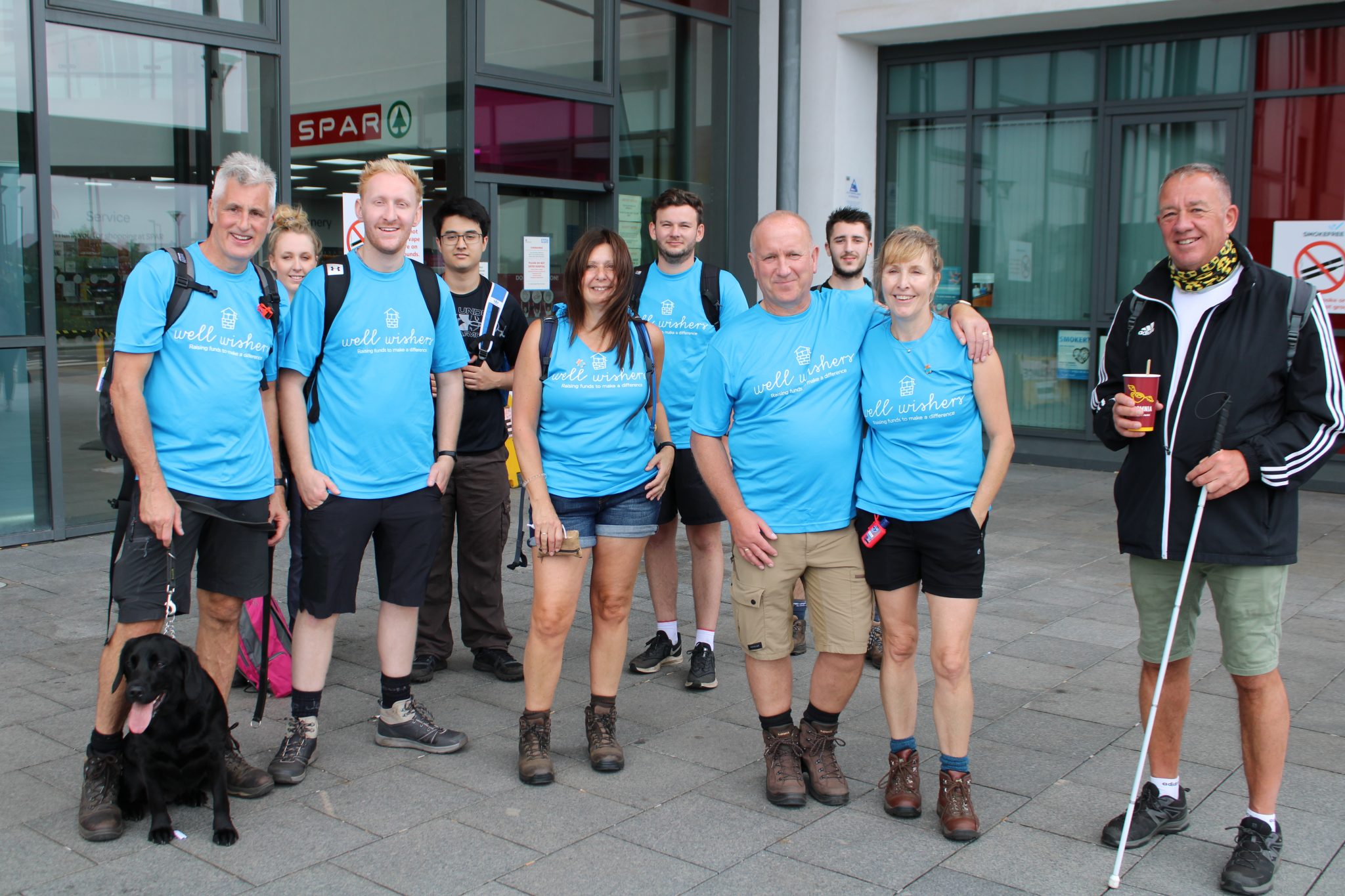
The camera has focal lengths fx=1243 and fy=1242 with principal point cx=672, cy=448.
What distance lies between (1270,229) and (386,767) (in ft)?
29.6

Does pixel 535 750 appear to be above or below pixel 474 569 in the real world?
below

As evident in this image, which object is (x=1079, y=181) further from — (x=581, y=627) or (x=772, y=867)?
(x=772, y=867)

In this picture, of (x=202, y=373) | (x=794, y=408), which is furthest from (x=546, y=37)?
(x=794, y=408)

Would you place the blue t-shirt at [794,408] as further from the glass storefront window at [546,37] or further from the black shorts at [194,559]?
the glass storefront window at [546,37]

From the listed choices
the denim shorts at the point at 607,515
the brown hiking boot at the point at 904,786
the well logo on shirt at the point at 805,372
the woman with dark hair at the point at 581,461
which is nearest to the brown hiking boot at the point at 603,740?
the woman with dark hair at the point at 581,461

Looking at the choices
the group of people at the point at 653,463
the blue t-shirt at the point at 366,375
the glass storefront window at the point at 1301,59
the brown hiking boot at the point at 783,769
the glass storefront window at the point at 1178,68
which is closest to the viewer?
the group of people at the point at 653,463

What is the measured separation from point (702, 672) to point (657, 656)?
1.08 feet

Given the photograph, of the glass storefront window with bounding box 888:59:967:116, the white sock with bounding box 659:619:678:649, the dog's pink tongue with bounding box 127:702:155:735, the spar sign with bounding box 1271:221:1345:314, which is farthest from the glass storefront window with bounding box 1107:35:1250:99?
the dog's pink tongue with bounding box 127:702:155:735

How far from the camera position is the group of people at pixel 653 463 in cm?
351

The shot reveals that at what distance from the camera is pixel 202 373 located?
3.72 m

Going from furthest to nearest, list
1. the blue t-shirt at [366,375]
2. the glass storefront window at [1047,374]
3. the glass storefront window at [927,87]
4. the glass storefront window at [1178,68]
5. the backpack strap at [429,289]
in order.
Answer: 1. the glass storefront window at [927,87]
2. the glass storefront window at [1047,374]
3. the glass storefront window at [1178,68]
4. the backpack strap at [429,289]
5. the blue t-shirt at [366,375]

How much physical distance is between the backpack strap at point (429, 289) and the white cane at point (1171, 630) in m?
2.48

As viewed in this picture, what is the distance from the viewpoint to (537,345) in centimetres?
408

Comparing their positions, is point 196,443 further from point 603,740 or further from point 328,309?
point 603,740
